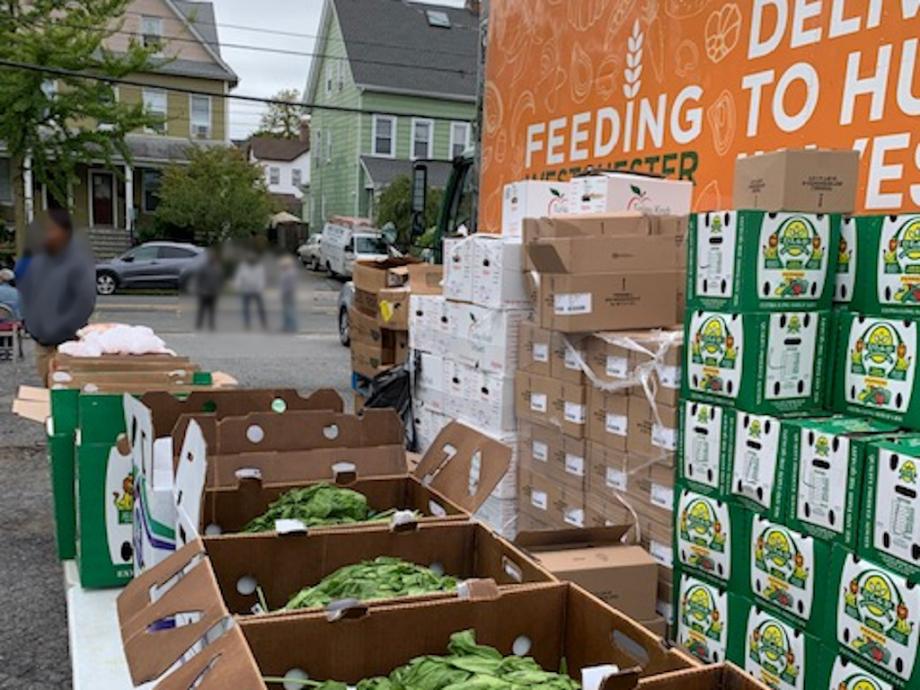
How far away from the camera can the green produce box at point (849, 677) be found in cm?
215

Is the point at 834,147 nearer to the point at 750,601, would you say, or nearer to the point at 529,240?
the point at 529,240

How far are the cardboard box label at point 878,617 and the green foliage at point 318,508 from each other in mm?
1295

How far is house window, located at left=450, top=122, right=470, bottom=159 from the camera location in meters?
24.3

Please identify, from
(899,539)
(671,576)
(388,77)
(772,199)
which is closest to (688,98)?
(772,199)

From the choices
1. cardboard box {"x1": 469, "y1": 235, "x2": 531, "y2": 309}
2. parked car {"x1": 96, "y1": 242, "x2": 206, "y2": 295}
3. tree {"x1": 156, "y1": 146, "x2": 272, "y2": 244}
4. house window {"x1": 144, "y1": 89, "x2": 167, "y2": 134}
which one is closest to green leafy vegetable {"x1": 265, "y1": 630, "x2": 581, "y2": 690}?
parked car {"x1": 96, "y1": 242, "x2": 206, "y2": 295}

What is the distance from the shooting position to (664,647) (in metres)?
1.40

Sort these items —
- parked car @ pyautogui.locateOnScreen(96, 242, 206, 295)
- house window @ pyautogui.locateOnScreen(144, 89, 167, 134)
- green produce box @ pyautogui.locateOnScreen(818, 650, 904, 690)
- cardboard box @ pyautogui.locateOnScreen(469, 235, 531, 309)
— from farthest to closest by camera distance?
house window @ pyautogui.locateOnScreen(144, 89, 167, 134), cardboard box @ pyautogui.locateOnScreen(469, 235, 531, 309), green produce box @ pyautogui.locateOnScreen(818, 650, 904, 690), parked car @ pyautogui.locateOnScreen(96, 242, 206, 295)

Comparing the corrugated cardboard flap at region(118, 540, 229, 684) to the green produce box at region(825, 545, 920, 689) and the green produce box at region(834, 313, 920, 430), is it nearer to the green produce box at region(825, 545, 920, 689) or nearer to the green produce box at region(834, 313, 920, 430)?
the green produce box at region(825, 545, 920, 689)

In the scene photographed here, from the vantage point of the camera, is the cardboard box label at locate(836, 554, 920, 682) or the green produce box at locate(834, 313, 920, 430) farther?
the green produce box at locate(834, 313, 920, 430)

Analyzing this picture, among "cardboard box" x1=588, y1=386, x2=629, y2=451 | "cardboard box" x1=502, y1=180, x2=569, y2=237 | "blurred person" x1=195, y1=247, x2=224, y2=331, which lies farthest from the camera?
"cardboard box" x1=502, y1=180, x2=569, y2=237

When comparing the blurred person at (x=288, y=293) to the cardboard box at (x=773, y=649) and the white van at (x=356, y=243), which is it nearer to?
the cardboard box at (x=773, y=649)

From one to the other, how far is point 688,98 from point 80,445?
3208 millimetres

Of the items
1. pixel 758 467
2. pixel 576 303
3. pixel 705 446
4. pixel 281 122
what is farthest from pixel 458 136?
pixel 758 467

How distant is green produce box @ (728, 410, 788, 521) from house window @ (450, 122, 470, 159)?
2239 cm
